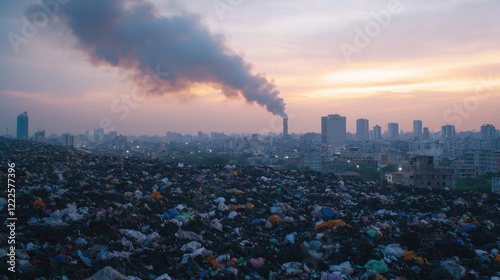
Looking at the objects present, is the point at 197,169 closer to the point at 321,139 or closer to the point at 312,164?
the point at 312,164

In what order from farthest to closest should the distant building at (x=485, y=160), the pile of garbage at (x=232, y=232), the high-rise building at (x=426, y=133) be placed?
1. the high-rise building at (x=426, y=133)
2. the distant building at (x=485, y=160)
3. the pile of garbage at (x=232, y=232)

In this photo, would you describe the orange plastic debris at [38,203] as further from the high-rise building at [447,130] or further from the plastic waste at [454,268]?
the high-rise building at [447,130]

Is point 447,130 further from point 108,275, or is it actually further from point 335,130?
point 108,275

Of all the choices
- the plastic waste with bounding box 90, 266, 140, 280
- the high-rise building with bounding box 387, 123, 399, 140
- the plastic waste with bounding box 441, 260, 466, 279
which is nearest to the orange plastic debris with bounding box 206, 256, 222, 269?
the plastic waste with bounding box 90, 266, 140, 280

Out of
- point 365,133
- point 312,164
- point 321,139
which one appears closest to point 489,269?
point 312,164

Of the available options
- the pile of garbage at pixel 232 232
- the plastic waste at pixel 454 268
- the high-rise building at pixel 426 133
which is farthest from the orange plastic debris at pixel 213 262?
the high-rise building at pixel 426 133

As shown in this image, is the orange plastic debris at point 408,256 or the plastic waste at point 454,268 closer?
the plastic waste at point 454,268

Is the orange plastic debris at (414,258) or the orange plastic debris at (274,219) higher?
the orange plastic debris at (274,219)
